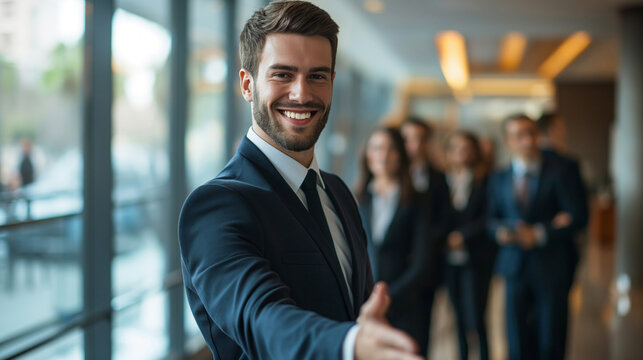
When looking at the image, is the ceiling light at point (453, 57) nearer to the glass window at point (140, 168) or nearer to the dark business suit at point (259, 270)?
the glass window at point (140, 168)

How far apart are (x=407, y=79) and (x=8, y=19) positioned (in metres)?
18.0

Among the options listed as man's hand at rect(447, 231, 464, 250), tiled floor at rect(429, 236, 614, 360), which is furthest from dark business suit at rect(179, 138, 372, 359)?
tiled floor at rect(429, 236, 614, 360)

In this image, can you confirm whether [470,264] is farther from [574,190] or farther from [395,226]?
[395,226]

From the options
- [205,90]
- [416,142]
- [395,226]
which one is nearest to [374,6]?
[205,90]

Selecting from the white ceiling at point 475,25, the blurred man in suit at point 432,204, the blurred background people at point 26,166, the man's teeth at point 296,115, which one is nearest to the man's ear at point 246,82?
the man's teeth at point 296,115

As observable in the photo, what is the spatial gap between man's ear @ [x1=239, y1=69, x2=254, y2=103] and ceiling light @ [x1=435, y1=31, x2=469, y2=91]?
930 cm

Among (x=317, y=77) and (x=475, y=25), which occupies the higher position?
(x=475, y=25)

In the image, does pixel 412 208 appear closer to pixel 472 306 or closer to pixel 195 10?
pixel 472 306

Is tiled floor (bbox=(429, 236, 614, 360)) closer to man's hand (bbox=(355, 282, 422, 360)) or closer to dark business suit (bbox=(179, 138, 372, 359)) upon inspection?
dark business suit (bbox=(179, 138, 372, 359))

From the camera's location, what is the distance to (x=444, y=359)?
5.57 metres

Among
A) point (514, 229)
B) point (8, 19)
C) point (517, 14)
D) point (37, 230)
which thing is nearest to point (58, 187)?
point (37, 230)

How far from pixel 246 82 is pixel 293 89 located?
0.48ft

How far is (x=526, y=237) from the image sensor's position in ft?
14.9

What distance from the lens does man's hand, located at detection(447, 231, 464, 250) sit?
4.98 m
